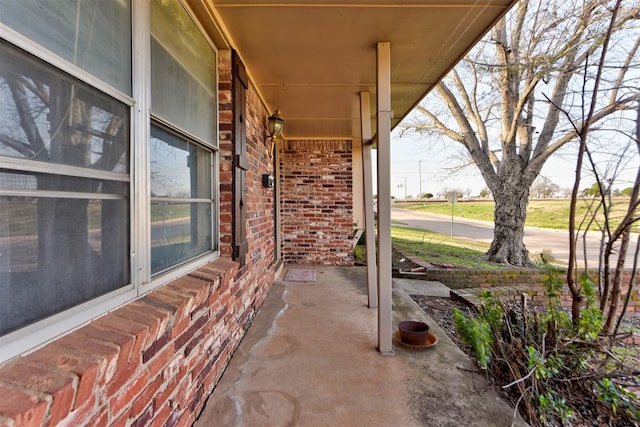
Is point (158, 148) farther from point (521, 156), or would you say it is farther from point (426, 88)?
point (521, 156)

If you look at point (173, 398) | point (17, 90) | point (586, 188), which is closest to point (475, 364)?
point (586, 188)

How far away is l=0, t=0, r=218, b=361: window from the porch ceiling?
2.00 ft

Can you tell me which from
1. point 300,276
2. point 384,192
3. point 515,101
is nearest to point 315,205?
point 300,276

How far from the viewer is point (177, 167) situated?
176 cm

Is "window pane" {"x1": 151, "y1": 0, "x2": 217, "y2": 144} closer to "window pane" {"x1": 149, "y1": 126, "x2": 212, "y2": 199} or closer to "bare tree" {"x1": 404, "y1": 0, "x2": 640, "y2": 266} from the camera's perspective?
"window pane" {"x1": 149, "y1": 126, "x2": 212, "y2": 199}

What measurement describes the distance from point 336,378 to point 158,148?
1941 millimetres

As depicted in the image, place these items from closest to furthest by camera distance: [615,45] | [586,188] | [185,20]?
[185,20] → [586,188] → [615,45]

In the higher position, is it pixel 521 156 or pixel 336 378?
pixel 521 156

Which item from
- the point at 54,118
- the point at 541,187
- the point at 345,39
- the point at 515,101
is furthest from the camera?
the point at 541,187

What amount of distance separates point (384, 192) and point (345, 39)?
1297 mm

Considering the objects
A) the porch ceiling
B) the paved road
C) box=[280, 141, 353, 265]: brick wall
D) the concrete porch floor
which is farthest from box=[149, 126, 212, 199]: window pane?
box=[280, 141, 353, 265]: brick wall

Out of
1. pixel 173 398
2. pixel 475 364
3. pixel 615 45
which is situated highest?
pixel 615 45

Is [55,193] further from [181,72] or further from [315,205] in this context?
[315,205]

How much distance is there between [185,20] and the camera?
6.08ft
